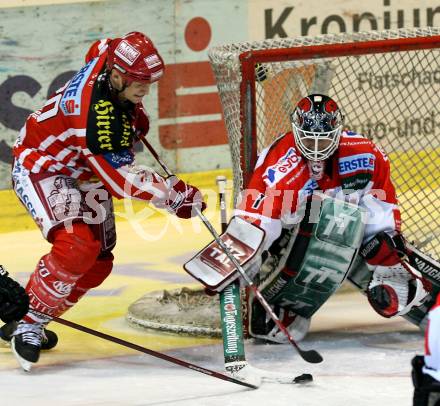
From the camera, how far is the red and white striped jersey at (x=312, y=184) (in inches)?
191

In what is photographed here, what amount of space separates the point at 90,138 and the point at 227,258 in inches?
23.7

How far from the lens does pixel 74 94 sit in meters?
4.82

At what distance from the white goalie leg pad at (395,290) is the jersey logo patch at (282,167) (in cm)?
49

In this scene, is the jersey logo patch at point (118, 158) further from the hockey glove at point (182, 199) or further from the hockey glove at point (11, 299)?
the hockey glove at point (11, 299)

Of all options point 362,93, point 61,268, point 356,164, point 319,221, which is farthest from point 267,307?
point 362,93

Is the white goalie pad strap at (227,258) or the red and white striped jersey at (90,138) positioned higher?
the red and white striped jersey at (90,138)

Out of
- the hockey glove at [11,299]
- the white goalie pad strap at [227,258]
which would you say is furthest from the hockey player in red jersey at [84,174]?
the hockey glove at [11,299]

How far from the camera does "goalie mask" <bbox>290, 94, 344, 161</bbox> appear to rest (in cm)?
478

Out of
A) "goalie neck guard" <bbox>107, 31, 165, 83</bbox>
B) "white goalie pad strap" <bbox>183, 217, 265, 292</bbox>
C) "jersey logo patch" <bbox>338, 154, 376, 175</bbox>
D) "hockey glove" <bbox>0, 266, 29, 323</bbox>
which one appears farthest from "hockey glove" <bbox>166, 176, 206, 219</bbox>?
"hockey glove" <bbox>0, 266, 29, 323</bbox>

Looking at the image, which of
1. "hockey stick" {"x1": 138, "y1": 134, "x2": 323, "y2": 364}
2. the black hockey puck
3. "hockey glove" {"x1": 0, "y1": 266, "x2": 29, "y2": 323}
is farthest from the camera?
"hockey stick" {"x1": 138, "y1": 134, "x2": 323, "y2": 364}

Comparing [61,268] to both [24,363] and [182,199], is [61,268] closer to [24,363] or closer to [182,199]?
[24,363]

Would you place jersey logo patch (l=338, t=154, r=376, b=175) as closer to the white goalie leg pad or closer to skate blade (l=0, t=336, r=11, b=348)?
the white goalie leg pad

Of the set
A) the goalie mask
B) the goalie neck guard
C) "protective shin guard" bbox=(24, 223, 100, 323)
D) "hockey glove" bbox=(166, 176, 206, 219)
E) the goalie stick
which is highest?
the goalie neck guard

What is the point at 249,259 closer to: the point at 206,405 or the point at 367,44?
the point at 206,405
